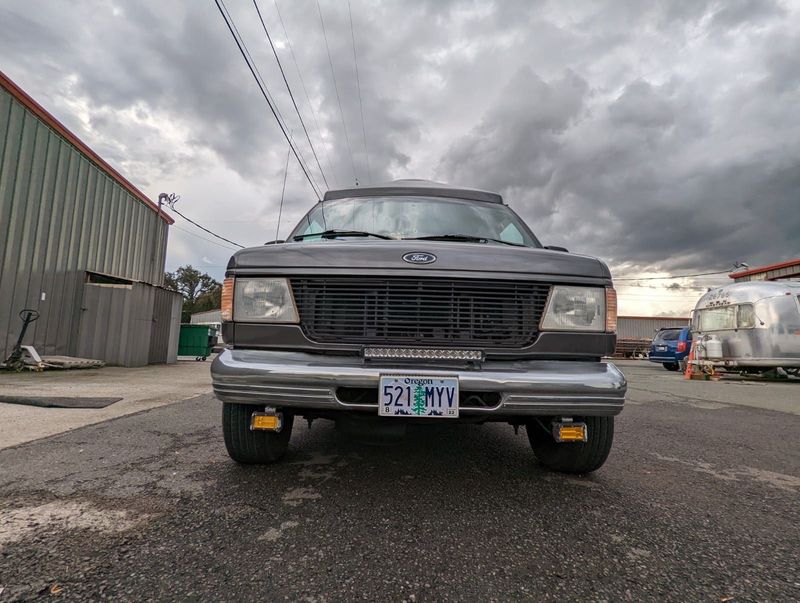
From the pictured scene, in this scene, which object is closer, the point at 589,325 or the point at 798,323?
the point at 589,325

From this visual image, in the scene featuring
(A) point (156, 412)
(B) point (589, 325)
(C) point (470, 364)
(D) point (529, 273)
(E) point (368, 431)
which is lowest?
(A) point (156, 412)

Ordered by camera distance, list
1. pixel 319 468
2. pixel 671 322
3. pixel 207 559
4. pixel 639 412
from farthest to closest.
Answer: pixel 671 322 → pixel 639 412 → pixel 319 468 → pixel 207 559

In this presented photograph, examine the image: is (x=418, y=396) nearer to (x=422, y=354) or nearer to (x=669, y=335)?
(x=422, y=354)

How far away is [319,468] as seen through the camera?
2352 mm

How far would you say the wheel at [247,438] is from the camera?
6.97 ft

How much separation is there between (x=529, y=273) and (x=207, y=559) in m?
1.70

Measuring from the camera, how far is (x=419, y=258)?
1919 mm

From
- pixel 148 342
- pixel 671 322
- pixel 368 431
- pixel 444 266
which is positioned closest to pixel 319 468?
pixel 368 431

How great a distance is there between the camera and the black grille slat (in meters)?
1.89

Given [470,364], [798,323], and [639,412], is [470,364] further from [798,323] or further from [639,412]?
[798,323]

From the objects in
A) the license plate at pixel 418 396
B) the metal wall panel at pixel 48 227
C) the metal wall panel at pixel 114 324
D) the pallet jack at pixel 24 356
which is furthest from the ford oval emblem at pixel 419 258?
the metal wall panel at pixel 114 324

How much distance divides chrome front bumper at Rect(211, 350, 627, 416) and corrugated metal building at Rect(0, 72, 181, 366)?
926 centimetres

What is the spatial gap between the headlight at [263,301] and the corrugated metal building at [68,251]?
9021 millimetres

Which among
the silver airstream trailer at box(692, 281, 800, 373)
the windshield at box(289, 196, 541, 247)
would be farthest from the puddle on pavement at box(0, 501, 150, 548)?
the silver airstream trailer at box(692, 281, 800, 373)
